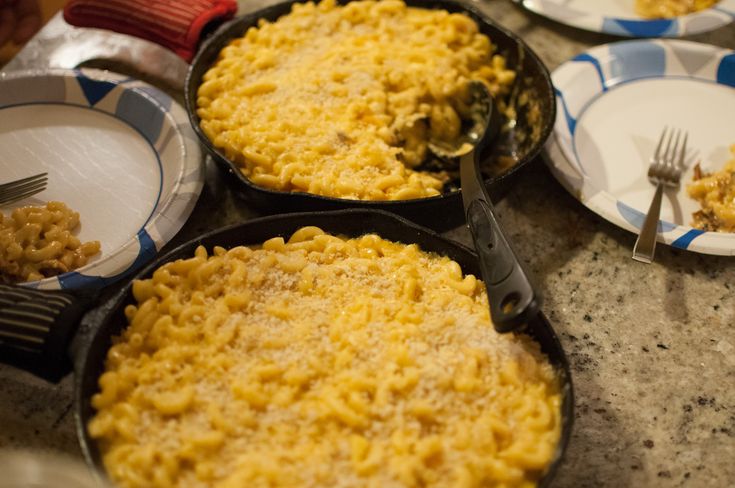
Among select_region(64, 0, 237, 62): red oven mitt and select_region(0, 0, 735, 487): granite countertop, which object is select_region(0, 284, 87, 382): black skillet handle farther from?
select_region(64, 0, 237, 62): red oven mitt

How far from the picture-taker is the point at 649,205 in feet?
6.33

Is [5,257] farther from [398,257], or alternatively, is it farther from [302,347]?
[398,257]

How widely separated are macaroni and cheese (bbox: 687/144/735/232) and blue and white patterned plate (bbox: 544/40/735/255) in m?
0.03

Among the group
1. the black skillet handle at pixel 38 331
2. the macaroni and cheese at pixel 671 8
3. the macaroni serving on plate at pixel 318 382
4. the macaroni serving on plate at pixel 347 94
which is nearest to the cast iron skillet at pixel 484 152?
the macaroni serving on plate at pixel 347 94

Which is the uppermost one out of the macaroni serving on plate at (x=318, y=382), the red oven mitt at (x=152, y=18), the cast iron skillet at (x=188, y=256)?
the red oven mitt at (x=152, y=18)

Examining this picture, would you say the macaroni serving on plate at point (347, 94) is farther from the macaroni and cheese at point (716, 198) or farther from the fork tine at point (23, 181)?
the macaroni and cheese at point (716, 198)

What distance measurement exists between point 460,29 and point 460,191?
2.87ft

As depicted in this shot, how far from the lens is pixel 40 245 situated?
5.45 feet

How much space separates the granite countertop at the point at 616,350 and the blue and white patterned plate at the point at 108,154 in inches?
5.4

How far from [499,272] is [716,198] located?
0.95 m

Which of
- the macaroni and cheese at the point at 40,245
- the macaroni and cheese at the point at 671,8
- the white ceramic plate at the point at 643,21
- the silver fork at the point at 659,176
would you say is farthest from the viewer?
the macaroni and cheese at the point at 671,8

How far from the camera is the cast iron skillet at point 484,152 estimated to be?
1637mm

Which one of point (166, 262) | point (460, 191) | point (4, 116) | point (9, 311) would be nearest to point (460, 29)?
point (460, 191)

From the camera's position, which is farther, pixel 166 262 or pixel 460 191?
pixel 460 191
